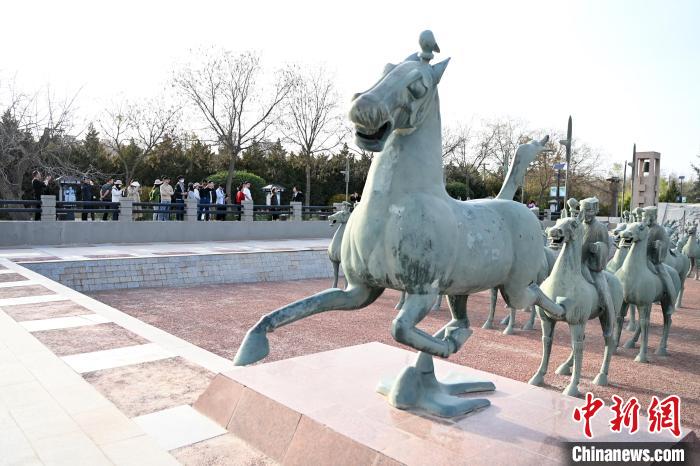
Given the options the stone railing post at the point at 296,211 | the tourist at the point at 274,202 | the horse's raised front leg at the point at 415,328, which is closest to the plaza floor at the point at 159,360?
the horse's raised front leg at the point at 415,328

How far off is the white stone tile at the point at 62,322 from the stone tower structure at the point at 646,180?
33.2 m

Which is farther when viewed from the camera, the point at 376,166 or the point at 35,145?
the point at 35,145

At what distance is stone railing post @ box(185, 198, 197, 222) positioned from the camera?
724 inches

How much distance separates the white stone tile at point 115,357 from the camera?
196 inches

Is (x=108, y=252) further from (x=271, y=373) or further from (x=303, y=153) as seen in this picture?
(x=303, y=153)

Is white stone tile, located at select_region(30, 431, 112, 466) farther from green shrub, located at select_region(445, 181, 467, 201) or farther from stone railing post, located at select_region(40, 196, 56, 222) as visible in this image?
green shrub, located at select_region(445, 181, 467, 201)

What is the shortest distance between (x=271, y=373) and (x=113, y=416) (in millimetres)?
1153

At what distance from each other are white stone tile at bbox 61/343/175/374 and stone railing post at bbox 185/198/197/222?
13.4 metres

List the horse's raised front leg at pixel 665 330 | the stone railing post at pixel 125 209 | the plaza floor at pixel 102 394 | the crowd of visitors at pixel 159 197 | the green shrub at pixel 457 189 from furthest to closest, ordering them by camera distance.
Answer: the green shrub at pixel 457 189 → the crowd of visitors at pixel 159 197 → the stone railing post at pixel 125 209 → the horse's raised front leg at pixel 665 330 → the plaza floor at pixel 102 394

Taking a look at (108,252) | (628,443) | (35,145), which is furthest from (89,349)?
(35,145)

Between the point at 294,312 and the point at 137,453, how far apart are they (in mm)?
1349

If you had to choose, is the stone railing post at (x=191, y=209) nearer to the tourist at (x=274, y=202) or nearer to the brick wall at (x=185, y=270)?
the tourist at (x=274, y=202)

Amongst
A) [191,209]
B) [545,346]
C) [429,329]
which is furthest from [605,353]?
[191,209]

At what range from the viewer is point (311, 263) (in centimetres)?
1493
